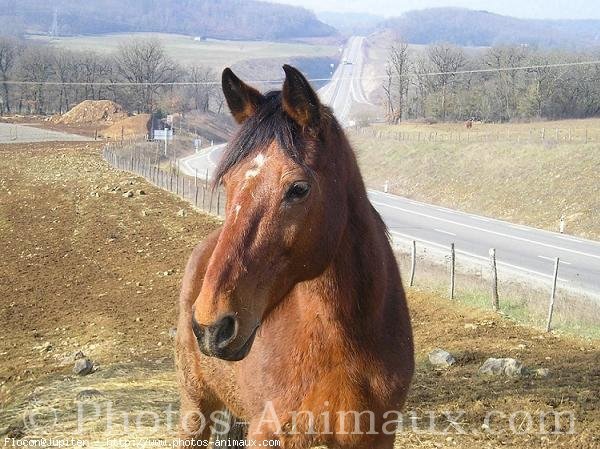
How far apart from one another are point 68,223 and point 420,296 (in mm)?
13415

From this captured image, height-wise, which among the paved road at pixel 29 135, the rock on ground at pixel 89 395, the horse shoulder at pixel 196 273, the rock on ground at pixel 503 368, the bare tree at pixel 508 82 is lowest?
the paved road at pixel 29 135

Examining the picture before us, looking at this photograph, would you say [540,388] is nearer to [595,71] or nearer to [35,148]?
[35,148]

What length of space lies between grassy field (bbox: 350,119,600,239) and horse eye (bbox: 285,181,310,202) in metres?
20.3

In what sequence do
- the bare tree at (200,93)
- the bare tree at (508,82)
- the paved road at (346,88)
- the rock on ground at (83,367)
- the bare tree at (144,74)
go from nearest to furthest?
the rock on ground at (83,367) < the bare tree at (508,82) < the paved road at (346,88) < the bare tree at (144,74) < the bare tree at (200,93)

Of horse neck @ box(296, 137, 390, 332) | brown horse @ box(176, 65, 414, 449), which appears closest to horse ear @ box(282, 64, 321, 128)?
brown horse @ box(176, 65, 414, 449)

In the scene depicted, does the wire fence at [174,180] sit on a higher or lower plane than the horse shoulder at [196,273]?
lower

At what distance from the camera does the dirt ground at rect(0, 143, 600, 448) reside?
22.0 feet

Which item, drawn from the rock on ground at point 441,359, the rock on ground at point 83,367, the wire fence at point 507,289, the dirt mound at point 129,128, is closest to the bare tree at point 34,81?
the dirt mound at point 129,128

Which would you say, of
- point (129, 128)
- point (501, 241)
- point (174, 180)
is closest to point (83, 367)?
point (501, 241)

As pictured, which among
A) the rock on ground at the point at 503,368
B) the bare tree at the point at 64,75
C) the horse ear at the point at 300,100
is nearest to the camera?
the horse ear at the point at 300,100

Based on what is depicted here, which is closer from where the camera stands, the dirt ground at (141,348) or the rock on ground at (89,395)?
the dirt ground at (141,348)

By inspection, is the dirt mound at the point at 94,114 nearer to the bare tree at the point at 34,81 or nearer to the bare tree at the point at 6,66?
the bare tree at the point at 34,81

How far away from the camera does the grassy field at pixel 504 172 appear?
1122 inches

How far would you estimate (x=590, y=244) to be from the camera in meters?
22.9
